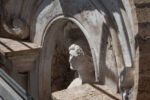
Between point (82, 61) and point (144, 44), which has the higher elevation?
point (144, 44)

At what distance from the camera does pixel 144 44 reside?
41.6 inches

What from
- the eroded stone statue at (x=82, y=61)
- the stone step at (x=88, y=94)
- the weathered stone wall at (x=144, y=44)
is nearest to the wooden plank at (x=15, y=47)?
the eroded stone statue at (x=82, y=61)

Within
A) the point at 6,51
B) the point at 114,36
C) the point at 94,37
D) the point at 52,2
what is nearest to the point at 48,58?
the point at 6,51

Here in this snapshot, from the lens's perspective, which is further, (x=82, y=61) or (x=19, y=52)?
(x=19, y=52)

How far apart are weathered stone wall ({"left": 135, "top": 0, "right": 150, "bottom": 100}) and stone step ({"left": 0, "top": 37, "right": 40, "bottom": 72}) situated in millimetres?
1307

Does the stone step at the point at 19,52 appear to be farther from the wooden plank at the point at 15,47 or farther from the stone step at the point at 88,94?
the stone step at the point at 88,94

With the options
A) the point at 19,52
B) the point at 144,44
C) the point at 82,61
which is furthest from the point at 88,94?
the point at 19,52

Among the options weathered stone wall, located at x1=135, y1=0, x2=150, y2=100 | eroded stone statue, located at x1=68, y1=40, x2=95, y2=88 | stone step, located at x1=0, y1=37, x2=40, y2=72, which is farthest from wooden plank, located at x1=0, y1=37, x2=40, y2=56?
weathered stone wall, located at x1=135, y1=0, x2=150, y2=100

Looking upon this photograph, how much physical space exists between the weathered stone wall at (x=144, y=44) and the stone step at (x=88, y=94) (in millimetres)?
473

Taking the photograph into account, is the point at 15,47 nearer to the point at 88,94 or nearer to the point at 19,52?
the point at 19,52

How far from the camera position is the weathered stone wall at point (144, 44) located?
104 cm

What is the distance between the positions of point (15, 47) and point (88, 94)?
0.88 m

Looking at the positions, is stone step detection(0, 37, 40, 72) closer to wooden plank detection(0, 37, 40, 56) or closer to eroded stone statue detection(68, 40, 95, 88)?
wooden plank detection(0, 37, 40, 56)

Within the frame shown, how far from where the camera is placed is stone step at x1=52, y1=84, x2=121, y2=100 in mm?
1556
